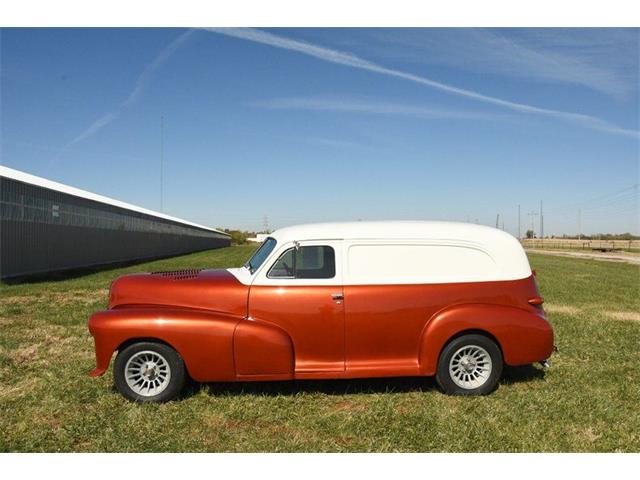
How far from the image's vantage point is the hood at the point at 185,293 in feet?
17.0

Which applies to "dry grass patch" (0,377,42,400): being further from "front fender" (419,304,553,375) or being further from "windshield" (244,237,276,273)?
"front fender" (419,304,553,375)

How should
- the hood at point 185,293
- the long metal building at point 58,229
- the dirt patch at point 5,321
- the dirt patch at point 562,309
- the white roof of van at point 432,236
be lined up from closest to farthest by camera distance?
the hood at point 185,293 → the white roof of van at point 432,236 → the dirt patch at point 5,321 → the dirt patch at point 562,309 → the long metal building at point 58,229

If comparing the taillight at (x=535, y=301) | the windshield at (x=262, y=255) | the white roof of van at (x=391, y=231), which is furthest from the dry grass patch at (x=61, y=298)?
the taillight at (x=535, y=301)

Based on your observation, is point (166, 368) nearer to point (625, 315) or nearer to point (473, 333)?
point (473, 333)

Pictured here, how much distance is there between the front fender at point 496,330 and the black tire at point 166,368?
2537 millimetres

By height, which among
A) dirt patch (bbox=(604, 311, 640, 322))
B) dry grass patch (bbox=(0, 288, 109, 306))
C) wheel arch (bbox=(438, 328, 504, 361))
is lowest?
dirt patch (bbox=(604, 311, 640, 322))

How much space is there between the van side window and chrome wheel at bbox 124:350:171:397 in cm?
146

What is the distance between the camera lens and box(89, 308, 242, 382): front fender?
4961 mm

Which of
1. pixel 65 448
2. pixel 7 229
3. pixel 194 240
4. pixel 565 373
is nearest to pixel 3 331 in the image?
pixel 65 448

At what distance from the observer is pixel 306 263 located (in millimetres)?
5305

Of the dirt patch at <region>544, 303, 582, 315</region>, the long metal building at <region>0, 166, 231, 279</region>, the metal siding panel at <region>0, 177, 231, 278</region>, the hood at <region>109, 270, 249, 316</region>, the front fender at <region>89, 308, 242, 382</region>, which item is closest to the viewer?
the front fender at <region>89, 308, 242, 382</region>

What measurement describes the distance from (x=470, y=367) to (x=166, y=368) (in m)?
3.22

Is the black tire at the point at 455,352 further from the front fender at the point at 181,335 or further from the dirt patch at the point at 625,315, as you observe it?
the dirt patch at the point at 625,315

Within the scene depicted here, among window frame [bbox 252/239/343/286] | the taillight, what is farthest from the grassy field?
window frame [bbox 252/239/343/286]
